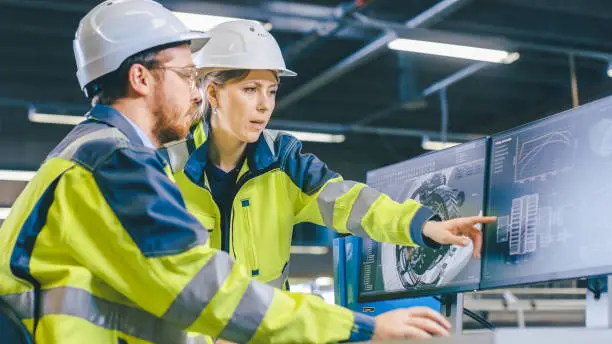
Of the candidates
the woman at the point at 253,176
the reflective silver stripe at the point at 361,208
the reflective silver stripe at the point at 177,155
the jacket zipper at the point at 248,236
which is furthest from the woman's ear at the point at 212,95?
the reflective silver stripe at the point at 361,208

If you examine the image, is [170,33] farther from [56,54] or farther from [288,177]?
[56,54]

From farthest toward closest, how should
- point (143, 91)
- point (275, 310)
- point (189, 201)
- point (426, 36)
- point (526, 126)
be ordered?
point (426, 36)
point (189, 201)
point (526, 126)
point (143, 91)
point (275, 310)

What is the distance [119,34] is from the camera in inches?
75.0

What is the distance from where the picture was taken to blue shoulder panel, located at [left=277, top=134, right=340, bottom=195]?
8.60 ft

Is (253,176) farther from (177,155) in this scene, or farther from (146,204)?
(146,204)

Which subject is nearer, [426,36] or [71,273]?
[71,273]

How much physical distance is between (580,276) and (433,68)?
8.38 metres

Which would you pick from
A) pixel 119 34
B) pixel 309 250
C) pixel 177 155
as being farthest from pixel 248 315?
pixel 309 250

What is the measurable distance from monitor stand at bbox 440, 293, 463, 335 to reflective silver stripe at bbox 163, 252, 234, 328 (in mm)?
941

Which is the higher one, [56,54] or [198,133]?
[56,54]

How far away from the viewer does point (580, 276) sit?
1912mm

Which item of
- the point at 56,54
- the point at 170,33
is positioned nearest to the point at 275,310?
the point at 170,33

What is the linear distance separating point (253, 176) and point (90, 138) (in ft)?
3.00

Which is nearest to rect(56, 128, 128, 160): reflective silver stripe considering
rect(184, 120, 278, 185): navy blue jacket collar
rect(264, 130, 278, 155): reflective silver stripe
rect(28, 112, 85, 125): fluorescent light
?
rect(184, 120, 278, 185): navy blue jacket collar
